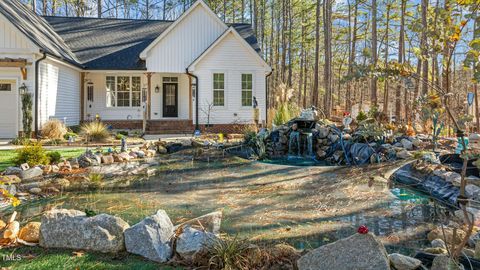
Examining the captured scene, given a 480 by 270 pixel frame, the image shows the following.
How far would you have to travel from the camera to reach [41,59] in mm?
14219

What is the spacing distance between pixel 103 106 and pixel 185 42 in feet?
16.8

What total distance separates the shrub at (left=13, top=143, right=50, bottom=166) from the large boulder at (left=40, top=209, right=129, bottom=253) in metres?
5.47

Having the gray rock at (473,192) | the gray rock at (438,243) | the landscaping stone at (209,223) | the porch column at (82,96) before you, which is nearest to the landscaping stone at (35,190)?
the landscaping stone at (209,223)

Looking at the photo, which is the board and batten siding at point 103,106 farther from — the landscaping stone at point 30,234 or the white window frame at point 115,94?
the landscaping stone at point 30,234

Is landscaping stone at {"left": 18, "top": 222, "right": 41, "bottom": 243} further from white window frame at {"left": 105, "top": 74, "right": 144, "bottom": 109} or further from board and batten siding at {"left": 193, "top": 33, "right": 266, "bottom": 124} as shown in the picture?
white window frame at {"left": 105, "top": 74, "right": 144, "bottom": 109}

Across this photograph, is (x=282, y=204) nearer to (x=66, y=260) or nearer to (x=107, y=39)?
(x=66, y=260)

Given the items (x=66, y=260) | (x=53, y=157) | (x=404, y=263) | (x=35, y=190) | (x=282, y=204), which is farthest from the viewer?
(x=53, y=157)

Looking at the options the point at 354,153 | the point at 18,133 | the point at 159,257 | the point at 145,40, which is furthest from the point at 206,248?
the point at 145,40

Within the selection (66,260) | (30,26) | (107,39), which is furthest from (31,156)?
(107,39)

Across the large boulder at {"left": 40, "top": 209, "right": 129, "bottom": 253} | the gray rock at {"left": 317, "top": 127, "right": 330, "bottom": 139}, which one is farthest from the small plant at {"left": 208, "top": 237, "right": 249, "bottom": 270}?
the gray rock at {"left": 317, "top": 127, "right": 330, "bottom": 139}

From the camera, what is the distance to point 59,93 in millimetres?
16297

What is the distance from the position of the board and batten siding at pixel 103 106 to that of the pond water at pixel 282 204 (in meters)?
11.0

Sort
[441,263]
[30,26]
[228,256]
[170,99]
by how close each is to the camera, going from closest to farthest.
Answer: [441,263]
[228,256]
[30,26]
[170,99]

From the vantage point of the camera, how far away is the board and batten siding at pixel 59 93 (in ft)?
48.6
